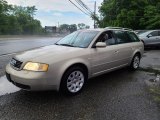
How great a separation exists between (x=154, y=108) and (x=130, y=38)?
11.1ft

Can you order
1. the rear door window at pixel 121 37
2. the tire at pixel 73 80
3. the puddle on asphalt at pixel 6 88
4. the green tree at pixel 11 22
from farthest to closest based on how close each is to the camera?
the green tree at pixel 11 22 → the rear door window at pixel 121 37 → the puddle on asphalt at pixel 6 88 → the tire at pixel 73 80

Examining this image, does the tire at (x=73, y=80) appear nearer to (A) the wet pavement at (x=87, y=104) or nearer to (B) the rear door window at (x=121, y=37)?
(A) the wet pavement at (x=87, y=104)

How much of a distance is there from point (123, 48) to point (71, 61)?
2335mm

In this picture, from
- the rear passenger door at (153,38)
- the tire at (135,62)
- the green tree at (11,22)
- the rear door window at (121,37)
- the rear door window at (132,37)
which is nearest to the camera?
the rear door window at (121,37)

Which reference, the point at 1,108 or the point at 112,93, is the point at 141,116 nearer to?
the point at 112,93

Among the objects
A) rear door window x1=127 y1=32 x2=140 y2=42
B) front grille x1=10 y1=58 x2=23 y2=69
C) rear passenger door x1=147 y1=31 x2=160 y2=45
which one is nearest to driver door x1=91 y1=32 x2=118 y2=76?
rear door window x1=127 y1=32 x2=140 y2=42

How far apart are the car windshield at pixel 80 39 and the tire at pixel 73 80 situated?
753mm

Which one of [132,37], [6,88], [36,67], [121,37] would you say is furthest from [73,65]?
[132,37]

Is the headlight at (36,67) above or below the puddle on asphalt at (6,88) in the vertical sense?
above

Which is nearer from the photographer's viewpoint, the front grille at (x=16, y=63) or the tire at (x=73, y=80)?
the front grille at (x=16, y=63)

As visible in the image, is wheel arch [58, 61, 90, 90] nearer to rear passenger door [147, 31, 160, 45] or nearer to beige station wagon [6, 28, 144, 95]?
beige station wagon [6, 28, 144, 95]

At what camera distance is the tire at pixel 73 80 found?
4535 mm

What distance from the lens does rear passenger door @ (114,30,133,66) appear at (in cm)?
623

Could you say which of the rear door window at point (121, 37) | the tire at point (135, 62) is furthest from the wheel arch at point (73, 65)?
the tire at point (135, 62)
